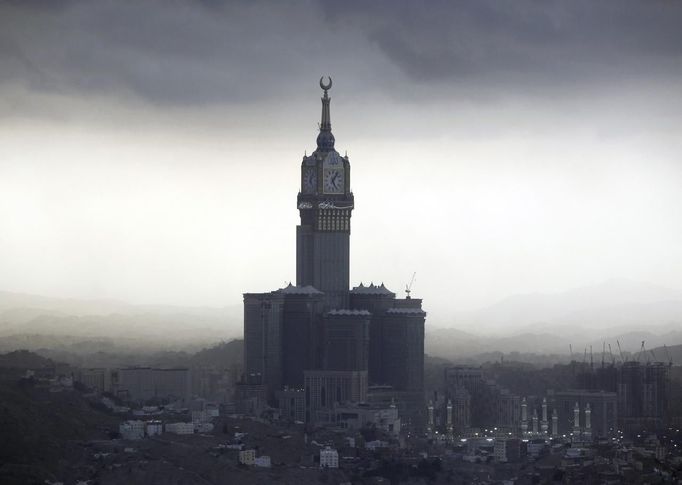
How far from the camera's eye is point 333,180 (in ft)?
371

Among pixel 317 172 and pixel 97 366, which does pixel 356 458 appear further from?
pixel 97 366

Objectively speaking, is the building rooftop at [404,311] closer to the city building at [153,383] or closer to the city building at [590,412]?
the city building at [590,412]

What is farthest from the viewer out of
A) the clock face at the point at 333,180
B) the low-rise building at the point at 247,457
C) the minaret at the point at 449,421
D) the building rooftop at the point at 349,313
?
the minaret at the point at 449,421

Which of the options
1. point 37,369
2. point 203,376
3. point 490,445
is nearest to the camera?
point 490,445

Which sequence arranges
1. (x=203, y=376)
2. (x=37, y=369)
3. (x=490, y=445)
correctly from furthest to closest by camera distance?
(x=203, y=376) < (x=37, y=369) < (x=490, y=445)

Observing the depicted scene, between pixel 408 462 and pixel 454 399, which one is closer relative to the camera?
pixel 408 462

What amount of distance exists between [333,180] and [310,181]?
1.00m

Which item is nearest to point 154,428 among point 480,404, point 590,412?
point 480,404

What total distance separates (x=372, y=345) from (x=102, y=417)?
46.4ft

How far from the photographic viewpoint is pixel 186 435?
102188mm

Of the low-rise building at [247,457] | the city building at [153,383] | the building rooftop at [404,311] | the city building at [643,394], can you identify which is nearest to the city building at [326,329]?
the building rooftop at [404,311]

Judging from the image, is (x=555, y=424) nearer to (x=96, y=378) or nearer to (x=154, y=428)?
(x=96, y=378)

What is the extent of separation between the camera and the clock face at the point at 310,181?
113m

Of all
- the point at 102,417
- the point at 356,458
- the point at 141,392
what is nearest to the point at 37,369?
the point at 141,392
